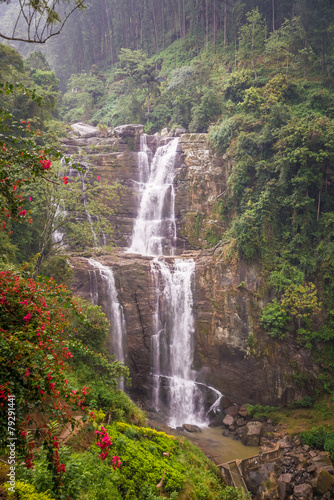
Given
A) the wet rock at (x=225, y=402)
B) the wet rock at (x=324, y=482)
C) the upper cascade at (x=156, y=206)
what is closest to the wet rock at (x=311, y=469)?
the wet rock at (x=324, y=482)

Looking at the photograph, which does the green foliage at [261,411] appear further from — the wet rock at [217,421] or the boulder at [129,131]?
the boulder at [129,131]

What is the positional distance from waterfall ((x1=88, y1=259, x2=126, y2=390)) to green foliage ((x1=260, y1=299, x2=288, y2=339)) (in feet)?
24.8

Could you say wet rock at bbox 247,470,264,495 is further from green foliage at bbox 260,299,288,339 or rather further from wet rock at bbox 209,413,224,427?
green foliage at bbox 260,299,288,339

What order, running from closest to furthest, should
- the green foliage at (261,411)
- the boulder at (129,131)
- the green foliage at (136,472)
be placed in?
the green foliage at (136,472) < the green foliage at (261,411) < the boulder at (129,131)

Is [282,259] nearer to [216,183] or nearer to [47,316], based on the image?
[216,183]

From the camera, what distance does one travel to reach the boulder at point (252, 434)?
13.6m

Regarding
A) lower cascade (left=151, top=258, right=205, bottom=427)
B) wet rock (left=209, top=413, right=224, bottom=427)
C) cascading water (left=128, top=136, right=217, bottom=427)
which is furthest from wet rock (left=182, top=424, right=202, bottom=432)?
lower cascade (left=151, top=258, right=205, bottom=427)

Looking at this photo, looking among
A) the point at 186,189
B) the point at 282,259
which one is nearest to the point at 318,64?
the point at 186,189

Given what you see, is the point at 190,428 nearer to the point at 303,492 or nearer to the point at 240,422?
the point at 240,422

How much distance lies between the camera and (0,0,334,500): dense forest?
12.8ft

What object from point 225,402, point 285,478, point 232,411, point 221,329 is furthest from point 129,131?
point 285,478

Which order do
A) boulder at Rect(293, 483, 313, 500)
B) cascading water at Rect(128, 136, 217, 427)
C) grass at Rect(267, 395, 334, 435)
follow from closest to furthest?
boulder at Rect(293, 483, 313, 500)
grass at Rect(267, 395, 334, 435)
cascading water at Rect(128, 136, 217, 427)

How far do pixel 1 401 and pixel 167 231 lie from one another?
1918 centimetres

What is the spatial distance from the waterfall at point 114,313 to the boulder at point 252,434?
702 cm
